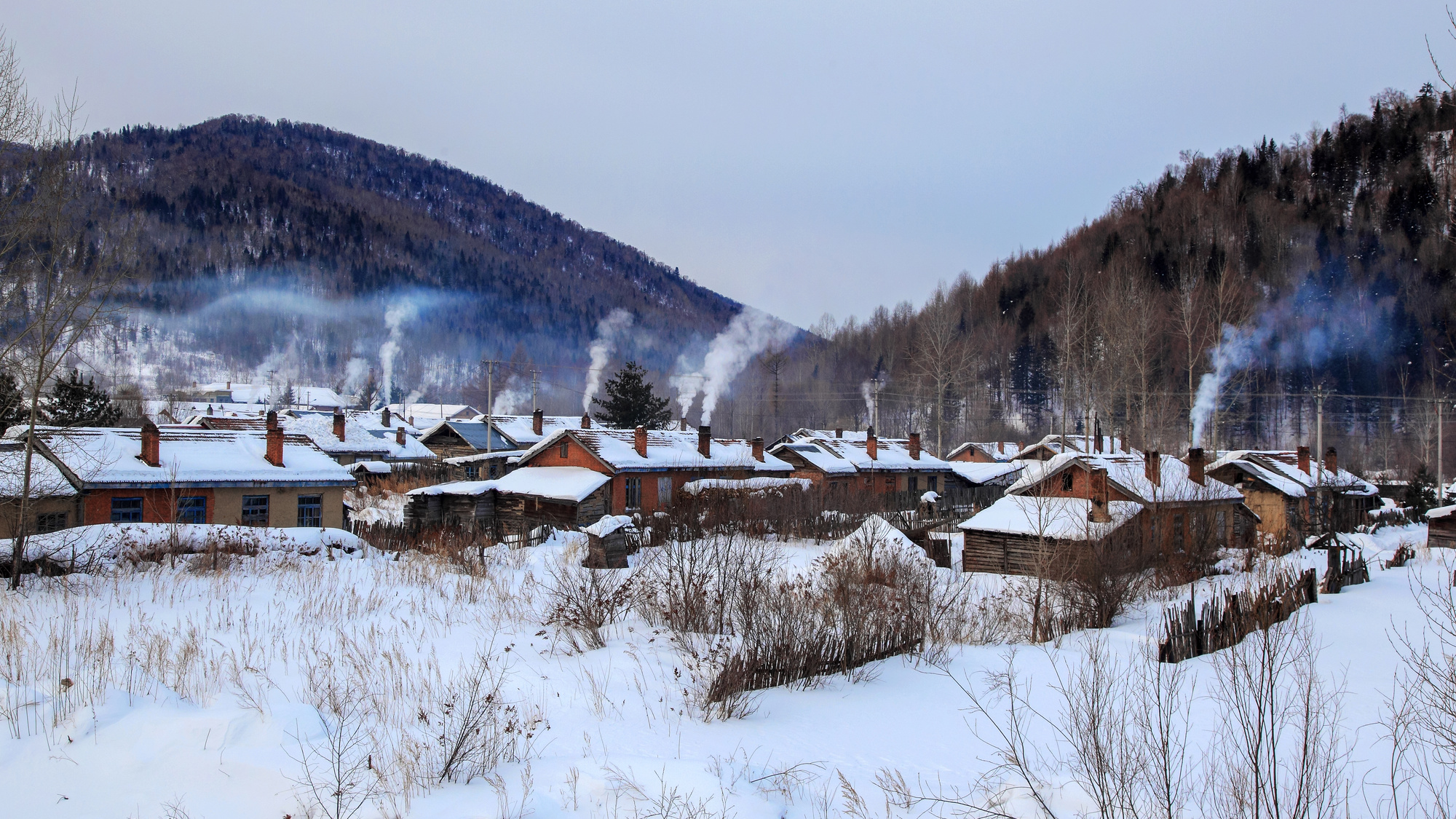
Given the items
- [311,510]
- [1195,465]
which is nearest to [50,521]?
[311,510]

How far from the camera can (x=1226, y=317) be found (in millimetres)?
50219

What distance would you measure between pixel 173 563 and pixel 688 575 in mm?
9152

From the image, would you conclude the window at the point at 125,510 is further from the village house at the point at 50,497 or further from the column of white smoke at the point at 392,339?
the column of white smoke at the point at 392,339

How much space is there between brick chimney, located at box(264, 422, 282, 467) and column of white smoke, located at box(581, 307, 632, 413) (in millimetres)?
79020

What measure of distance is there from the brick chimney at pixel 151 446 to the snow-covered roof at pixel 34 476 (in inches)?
84.2

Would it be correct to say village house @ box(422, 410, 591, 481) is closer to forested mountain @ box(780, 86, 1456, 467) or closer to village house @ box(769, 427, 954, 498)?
village house @ box(769, 427, 954, 498)

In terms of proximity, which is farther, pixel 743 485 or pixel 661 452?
pixel 661 452

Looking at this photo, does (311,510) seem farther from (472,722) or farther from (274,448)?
(472,722)

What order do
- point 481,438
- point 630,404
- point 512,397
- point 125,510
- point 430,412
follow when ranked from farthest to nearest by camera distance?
1. point 512,397
2. point 430,412
3. point 481,438
4. point 630,404
5. point 125,510

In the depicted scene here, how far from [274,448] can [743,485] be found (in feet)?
54.7

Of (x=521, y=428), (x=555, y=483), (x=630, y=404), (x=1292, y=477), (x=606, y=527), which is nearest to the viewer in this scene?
(x=606, y=527)

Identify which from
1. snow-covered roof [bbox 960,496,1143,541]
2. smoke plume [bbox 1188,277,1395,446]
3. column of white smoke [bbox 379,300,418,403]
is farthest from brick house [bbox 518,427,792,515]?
column of white smoke [bbox 379,300,418,403]

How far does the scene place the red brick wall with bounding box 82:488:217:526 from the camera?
22109 mm

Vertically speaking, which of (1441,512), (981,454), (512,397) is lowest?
(1441,512)
